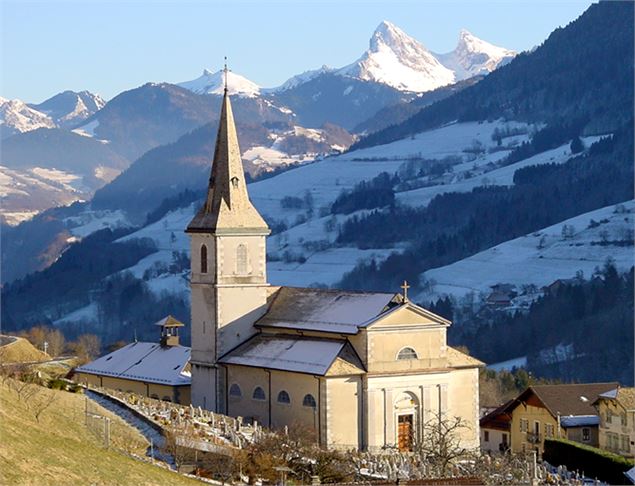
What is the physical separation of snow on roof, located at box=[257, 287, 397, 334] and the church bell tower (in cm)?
90

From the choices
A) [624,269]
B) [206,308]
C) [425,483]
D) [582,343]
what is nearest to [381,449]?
[206,308]

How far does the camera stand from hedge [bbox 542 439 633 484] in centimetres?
6750

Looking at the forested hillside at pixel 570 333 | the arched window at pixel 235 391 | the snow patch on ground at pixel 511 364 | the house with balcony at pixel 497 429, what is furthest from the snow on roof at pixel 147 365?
the snow patch on ground at pixel 511 364

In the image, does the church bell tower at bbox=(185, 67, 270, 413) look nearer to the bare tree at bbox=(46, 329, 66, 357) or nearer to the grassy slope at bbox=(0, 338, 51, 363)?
the grassy slope at bbox=(0, 338, 51, 363)

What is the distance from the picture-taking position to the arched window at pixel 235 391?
75750 mm

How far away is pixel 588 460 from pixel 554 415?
1090 cm

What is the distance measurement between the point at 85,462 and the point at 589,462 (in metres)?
30.6

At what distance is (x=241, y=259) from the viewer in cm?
Result: 7788

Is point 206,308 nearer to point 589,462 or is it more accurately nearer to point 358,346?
point 358,346

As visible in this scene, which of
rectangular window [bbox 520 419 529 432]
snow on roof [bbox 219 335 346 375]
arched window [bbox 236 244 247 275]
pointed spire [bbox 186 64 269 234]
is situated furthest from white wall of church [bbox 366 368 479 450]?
pointed spire [bbox 186 64 269 234]

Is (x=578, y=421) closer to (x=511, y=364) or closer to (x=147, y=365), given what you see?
(x=147, y=365)

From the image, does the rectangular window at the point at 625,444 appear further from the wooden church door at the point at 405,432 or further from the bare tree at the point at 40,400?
the bare tree at the point at 40,400

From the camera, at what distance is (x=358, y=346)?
235 feet

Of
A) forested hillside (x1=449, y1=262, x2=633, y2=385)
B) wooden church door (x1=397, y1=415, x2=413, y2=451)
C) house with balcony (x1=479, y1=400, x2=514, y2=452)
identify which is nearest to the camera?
wooden church door (x1=397, y1=415, x2=413, y2=451)
